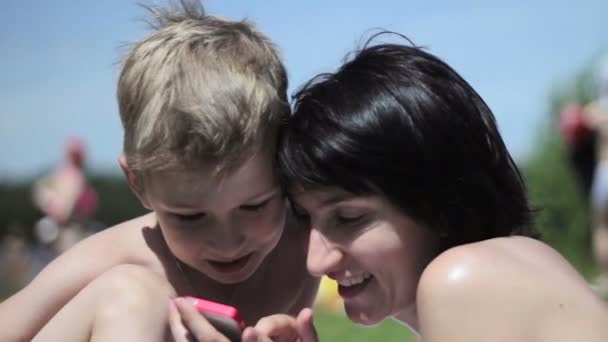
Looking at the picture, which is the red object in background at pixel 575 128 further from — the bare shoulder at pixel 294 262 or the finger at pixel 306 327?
the finger at pixel 306 327

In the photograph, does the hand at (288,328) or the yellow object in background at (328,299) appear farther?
the yellow object in background at (328,299)

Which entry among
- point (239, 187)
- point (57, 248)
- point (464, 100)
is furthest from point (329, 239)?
point (57, 248)

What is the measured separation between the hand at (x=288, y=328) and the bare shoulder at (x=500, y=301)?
42 cm

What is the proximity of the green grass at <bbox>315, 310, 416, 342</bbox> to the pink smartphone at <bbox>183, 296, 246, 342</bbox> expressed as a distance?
4218mm

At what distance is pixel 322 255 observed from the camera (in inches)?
98.0

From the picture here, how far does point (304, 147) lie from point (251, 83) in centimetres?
35

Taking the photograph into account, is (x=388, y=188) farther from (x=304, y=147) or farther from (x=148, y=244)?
(x=148, y=244)

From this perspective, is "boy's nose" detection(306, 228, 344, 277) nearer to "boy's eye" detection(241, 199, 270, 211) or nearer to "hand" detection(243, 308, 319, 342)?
"hand" detection(243, 308, 319, 342)

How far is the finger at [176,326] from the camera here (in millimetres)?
2418

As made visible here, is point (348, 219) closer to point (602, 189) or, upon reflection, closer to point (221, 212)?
point (221, 212)

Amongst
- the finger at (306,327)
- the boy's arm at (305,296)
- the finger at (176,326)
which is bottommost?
the boy's arm at (305,296)

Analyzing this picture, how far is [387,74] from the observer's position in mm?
2469

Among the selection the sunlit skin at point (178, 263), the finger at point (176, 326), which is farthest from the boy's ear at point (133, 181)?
the finger at point (176, 326)

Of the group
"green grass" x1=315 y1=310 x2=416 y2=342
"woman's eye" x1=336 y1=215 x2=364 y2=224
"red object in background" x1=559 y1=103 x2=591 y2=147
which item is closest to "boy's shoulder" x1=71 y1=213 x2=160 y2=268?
"woman's eye" x1=336 y1=215 x2=364 y2=224
